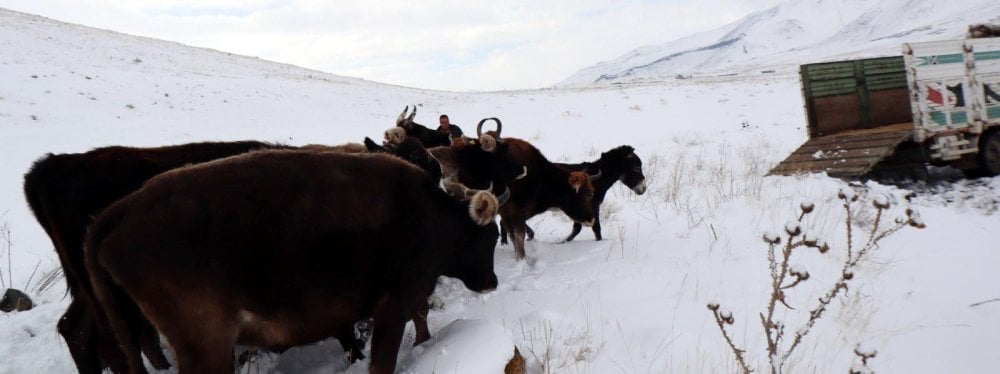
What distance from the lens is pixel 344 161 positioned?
4.16 meters

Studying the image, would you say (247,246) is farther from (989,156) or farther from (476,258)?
(989,156)

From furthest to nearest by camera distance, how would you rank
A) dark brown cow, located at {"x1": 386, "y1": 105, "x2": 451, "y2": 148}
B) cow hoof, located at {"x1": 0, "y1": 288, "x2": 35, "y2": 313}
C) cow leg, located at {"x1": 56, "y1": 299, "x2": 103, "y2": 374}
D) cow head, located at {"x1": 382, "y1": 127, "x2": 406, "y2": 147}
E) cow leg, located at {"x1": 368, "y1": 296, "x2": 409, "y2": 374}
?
1. dark brown cow, located at {"x1": 386, "y1": 105, "x2": 451, "y2": 148}
2. cow head, located at {"x1": 382, "y1": 127, "x2": 406, "y2": 147}
3. cow hoof, located at {"x1": 0, "y1": 288, "x2": 35, "y2": 313}
4. cow leg, located at {"x1": 56, "y1": 299, "x2": 103, "y2": 374}
5. cow leg, located at {"x1": 368, "y1": 296, "x2": 409, "y2": 374}

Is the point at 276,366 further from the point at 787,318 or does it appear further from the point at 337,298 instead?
the point at 787,318

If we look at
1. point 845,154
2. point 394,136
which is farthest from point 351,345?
point 845,154

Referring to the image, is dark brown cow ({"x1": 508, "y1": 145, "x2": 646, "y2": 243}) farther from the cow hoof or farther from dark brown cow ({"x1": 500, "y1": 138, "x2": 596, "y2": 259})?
the cow hoof

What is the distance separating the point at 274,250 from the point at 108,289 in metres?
0.91

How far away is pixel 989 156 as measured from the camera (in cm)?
1191

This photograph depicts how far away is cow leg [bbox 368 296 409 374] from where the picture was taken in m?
4.12

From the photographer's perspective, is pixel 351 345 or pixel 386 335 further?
pixel 351 345

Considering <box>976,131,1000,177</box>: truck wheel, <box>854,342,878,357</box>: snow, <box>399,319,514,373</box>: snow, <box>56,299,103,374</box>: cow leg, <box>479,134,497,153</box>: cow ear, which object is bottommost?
<box>976,131,1000,177</box>: truck wheel

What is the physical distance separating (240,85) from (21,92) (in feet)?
35.8

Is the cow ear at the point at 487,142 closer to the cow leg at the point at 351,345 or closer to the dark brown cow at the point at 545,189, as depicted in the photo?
the dark brown cow at the point at 545,189

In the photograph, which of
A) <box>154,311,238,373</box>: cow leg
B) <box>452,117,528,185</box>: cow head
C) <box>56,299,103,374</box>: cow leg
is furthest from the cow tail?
<box>452,117,528,185</box>: cow head

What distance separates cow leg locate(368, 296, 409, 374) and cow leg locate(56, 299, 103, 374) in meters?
2.02
